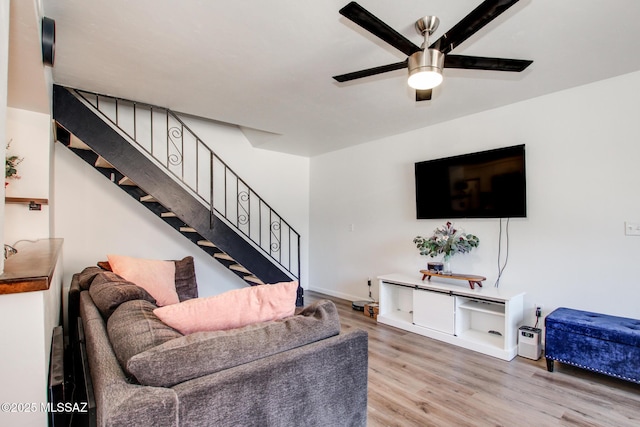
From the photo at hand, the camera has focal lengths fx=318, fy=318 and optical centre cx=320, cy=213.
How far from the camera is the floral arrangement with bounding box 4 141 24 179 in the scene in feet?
8.04

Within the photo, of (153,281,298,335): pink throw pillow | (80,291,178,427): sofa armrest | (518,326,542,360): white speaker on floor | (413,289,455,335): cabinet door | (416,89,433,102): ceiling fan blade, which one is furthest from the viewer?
(413,289,455,335): cabinet door

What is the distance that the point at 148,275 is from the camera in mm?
2580

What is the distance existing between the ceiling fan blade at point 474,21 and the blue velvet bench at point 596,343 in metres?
2.26

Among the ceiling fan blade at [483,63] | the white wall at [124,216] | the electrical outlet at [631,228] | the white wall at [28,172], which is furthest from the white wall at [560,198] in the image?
the white wall at [28,172]

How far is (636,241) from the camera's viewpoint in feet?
8.39

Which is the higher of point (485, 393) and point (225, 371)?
point (225, 371)

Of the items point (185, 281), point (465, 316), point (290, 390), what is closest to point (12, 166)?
point (185, 281)

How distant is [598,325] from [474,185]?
1.61 metres

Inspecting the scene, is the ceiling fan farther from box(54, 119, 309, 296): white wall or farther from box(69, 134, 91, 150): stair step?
box(54, 119, 309, 296): white wall

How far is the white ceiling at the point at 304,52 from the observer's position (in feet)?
6.09

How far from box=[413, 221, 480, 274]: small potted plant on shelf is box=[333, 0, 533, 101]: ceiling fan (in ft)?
6.17

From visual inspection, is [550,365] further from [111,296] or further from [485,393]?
[111,296]

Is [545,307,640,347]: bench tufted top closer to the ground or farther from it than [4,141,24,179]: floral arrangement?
closer to the ground

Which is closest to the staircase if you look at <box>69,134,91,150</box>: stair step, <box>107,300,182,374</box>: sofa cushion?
<box>69,134,91,150</box>: stair step
